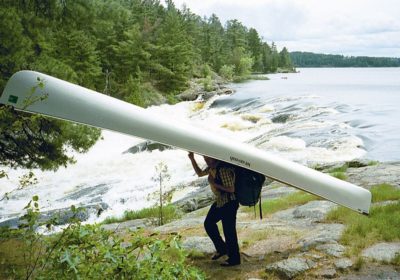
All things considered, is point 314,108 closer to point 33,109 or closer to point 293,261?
point 293,261

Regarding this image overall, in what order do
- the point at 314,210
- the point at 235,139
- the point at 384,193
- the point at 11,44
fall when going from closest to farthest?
1. the point at 11,44
2. the point at 314,210
3. the point at 384,193
4. the point at 235,139

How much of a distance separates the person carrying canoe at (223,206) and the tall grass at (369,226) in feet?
5.20

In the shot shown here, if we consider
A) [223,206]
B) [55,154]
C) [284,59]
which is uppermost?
[284,59]

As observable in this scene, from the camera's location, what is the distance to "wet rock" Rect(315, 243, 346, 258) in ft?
18.3

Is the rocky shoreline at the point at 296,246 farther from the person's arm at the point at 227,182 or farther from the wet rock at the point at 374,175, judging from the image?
the person's arm at the point at 227,182

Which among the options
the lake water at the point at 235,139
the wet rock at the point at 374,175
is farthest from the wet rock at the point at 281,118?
the wet rock at the point at 374,175

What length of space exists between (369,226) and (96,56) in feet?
93.0

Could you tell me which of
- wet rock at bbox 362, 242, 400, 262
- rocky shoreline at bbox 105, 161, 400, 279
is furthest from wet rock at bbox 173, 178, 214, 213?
wet rock at bbox 362, 242, 400, 262

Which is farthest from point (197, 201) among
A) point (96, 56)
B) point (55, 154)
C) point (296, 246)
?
point (96, 56)

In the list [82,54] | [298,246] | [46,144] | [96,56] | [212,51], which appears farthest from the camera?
[212,51]

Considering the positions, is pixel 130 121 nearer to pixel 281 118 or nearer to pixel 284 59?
pixel 281 118

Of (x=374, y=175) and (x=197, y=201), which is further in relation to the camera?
(x=197, y=201)

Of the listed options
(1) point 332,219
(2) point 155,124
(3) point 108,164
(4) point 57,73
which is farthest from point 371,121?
(2) point 155,124

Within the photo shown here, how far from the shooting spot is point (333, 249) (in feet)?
18.7
